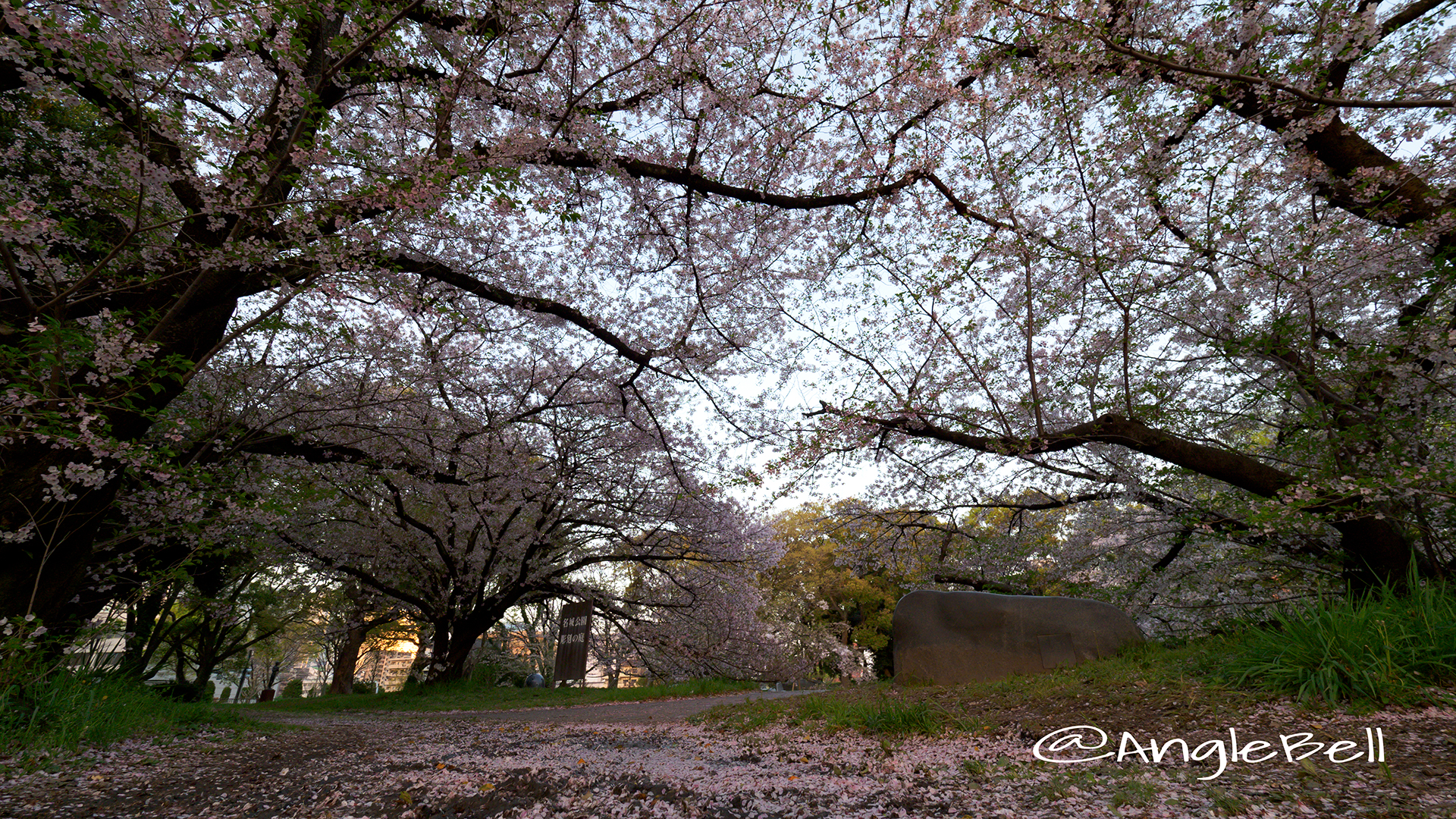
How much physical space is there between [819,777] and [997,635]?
564 centimetres

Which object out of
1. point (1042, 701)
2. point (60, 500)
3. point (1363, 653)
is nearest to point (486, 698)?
point (60, 500)

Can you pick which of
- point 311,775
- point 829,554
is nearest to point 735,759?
point 311,775

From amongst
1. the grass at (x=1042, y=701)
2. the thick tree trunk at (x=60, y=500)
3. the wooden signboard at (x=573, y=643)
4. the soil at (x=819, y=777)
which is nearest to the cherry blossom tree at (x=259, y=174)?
the thick tree trunk at (x=60, y=500)

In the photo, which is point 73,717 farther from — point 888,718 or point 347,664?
point 347,664

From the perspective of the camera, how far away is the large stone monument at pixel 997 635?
801cm

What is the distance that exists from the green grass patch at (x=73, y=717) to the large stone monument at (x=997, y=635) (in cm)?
818

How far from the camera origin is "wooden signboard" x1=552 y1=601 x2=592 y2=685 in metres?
15.3

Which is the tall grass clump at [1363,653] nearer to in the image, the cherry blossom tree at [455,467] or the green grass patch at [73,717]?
the cherry blossom tree at [455,467]

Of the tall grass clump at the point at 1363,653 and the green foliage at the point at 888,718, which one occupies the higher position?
the tall grass clump at the point at 1363,653

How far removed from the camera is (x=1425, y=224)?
15.5ft

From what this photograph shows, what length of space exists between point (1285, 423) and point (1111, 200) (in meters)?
3.71

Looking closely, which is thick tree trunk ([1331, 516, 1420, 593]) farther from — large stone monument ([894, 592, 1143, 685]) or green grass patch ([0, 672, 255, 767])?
green grass patch ([0, 672, 255, 767])

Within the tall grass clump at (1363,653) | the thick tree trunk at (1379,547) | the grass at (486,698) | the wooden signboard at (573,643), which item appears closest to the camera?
the tall grass clump at (1363,653)

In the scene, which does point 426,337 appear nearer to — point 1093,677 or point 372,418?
point 372,418
